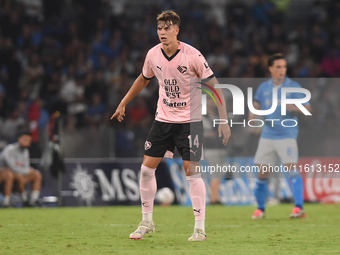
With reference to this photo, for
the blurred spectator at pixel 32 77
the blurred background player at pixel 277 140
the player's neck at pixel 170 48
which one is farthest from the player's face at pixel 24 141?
the player's neck at pixel 170 48

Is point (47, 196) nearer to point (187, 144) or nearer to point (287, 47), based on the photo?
point (187, 144)

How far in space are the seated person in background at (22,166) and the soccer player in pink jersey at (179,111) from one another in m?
6.90

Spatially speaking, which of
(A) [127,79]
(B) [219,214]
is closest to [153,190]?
(B) [219,214]

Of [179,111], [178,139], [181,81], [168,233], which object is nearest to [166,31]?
[181,81]

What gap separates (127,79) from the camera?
1697cm

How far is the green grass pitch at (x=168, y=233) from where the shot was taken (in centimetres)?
640

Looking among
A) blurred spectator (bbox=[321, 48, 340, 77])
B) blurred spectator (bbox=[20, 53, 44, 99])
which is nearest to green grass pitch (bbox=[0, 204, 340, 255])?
blurred spectator (bbox=[20, 53, 44, 99])

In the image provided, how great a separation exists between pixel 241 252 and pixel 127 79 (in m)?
11.2

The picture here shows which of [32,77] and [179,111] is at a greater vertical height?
[32,77]

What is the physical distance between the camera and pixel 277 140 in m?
10.3

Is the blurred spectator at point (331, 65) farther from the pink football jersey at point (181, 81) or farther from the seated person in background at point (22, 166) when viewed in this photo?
the pink football jersey at point (181, 81)

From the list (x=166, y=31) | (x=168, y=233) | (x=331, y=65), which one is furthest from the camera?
(x=331, y=65)

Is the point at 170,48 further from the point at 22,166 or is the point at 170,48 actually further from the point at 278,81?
the point at 22,166

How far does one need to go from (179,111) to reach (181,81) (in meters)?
0.33
